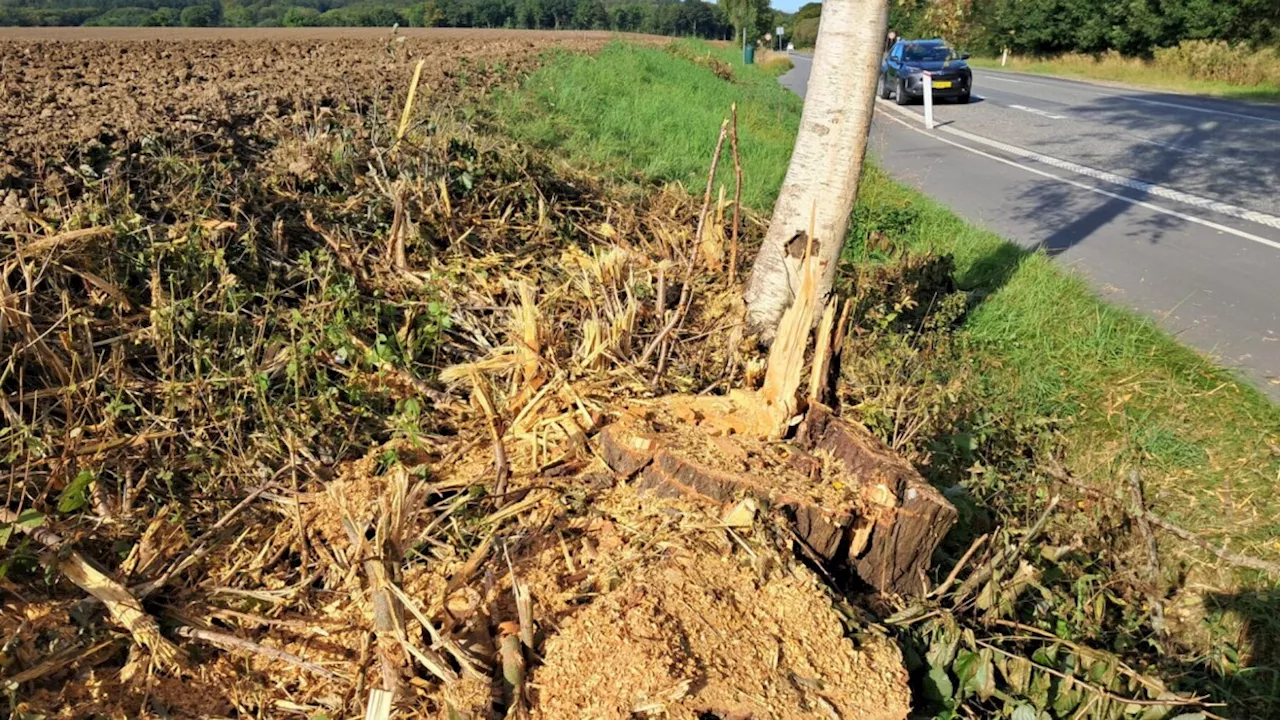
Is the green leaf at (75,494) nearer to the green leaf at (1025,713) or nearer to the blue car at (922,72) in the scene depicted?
the green leaf at (1025,713)

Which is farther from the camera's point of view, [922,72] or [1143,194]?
[922,72]

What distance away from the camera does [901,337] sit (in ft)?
15.8

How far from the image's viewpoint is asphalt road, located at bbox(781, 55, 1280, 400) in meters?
6.07

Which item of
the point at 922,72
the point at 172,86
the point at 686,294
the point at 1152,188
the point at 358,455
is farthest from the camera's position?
the point at 922,72

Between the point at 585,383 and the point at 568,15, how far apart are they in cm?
4616

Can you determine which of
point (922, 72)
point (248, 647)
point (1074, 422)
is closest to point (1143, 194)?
point (1074, 422)

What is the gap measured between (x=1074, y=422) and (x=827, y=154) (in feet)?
6.45

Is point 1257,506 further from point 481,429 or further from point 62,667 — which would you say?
point 62,667

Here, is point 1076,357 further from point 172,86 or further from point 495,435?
point 172,86

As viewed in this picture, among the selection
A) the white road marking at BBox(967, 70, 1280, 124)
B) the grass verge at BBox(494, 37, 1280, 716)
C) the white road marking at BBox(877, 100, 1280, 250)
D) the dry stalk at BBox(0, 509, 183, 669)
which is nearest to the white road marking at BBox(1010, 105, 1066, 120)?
the white road marking at BBox(967, 70, 1280, 124)

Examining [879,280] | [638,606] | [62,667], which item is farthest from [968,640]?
[879,280]

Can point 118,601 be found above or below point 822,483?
below

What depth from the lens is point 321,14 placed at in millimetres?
34125

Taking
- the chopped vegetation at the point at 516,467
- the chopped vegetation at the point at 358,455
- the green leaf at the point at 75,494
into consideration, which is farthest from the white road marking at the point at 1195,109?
the green leaf at the point at 75,494
